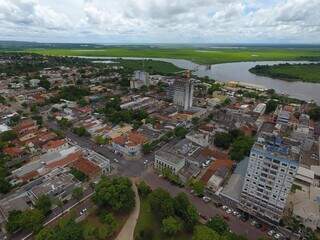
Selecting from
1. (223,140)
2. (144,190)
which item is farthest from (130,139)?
(223,140)

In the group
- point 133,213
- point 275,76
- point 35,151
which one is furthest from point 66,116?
point 275,76

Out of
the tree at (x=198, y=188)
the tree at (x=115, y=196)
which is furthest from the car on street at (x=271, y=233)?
the tree at (x=115, y=196)

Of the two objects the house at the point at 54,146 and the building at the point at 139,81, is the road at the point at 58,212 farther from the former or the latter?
the building at the point at 139,81

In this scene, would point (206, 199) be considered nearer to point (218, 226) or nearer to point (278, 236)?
point (218, 226)

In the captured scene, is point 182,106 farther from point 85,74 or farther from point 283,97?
point 85,74

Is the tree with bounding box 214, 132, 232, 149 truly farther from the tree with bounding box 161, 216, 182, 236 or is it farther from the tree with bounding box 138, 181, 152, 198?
the tree with bounding box 161, 216, 182, 236

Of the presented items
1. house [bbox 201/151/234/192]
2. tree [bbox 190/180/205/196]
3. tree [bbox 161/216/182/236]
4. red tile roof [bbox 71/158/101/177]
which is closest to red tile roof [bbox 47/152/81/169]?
red tile roof [bbox 71/158/101/177]

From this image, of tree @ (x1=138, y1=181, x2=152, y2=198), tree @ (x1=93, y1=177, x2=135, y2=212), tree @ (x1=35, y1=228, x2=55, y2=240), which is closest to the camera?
tree @ (x1=35, y1=228, x2=55, y2=240)
